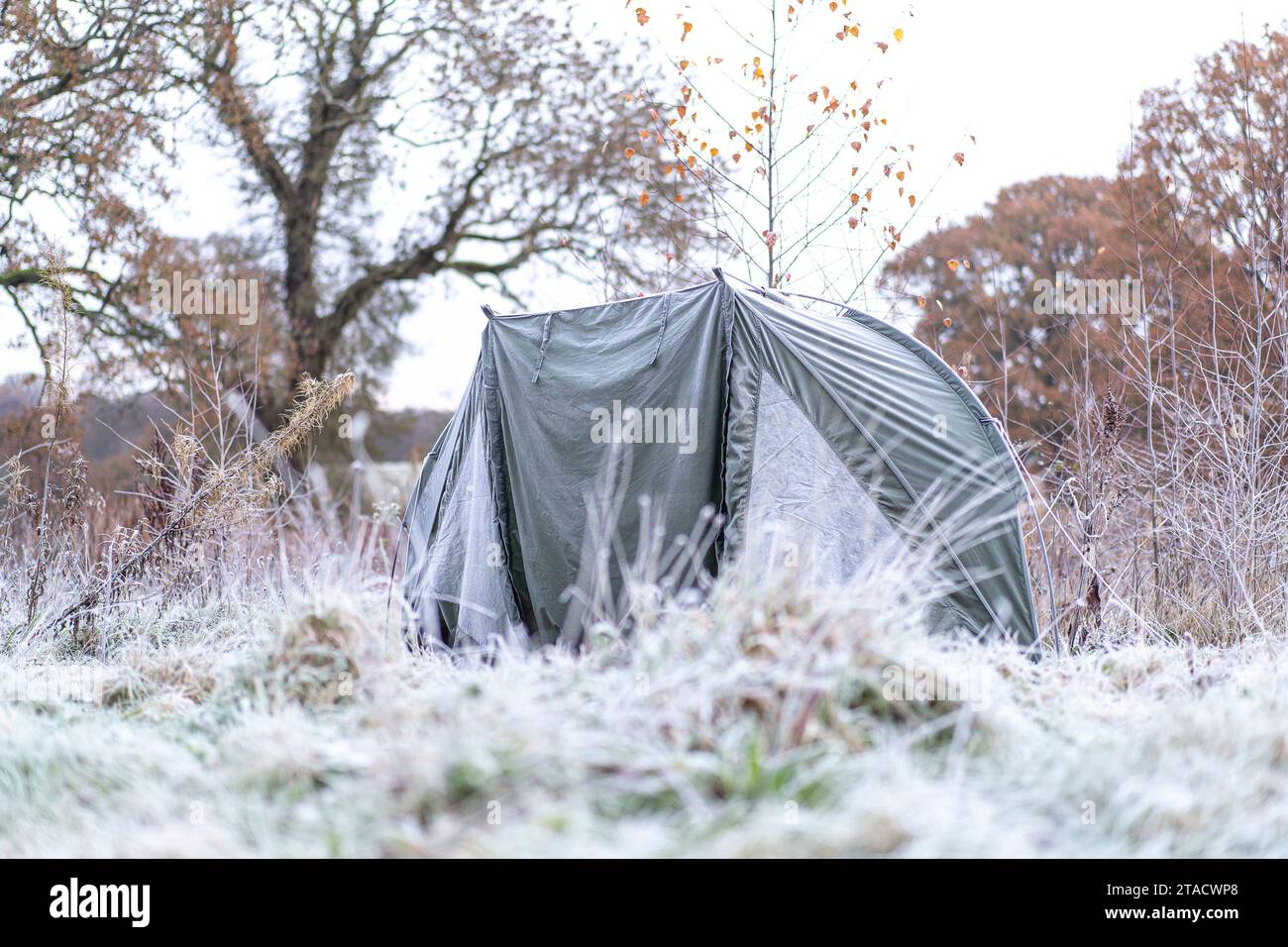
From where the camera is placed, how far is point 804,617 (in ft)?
10.5

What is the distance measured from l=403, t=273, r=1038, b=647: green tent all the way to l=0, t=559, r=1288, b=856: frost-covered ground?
1.07 meters

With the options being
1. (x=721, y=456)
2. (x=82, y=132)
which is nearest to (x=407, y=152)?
(x=82, y=132)

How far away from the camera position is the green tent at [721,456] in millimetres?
4789

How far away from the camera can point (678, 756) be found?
2604 mm

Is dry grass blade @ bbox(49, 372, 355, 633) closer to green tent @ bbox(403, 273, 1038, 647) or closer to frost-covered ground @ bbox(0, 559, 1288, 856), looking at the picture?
green tent @ bbox(403, 273, 1038, 647)

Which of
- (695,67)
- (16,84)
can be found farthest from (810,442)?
(16,84)

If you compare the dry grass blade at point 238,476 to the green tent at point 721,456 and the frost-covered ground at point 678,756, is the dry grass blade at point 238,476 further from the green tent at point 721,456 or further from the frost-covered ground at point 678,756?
the frost-covered ground at point 678,756

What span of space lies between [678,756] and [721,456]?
2.50 m

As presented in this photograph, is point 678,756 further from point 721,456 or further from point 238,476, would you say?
point 238,476

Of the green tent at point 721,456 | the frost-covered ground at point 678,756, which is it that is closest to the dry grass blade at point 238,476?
the green tent at point 721,456

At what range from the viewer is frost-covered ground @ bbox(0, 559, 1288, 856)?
2424 millimetres

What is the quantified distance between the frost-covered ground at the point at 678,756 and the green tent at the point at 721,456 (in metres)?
1.07
